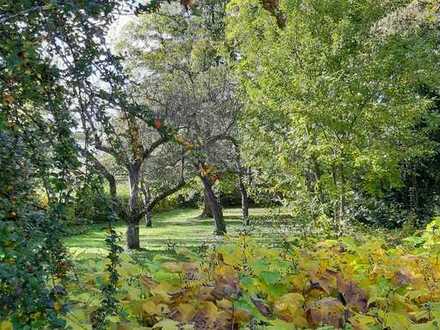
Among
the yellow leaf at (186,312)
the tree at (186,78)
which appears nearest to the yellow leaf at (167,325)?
the yellow leaf at (186,312)

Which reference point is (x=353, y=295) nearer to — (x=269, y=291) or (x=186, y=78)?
(x=269, y=291)

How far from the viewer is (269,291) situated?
2.29 m

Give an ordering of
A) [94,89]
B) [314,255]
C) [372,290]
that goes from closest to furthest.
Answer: [94,89]
[372,290]
[314,255]

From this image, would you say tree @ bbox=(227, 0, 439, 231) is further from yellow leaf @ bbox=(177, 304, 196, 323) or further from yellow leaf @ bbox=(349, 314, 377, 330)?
yellow leaf @ bbox=(177, 304, 196, 323)

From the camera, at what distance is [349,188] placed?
9.89 metres

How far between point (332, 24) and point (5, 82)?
8.53 m

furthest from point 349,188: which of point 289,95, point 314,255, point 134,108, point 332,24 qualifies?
point 134,108

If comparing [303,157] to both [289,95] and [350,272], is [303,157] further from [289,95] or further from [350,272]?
[350,272]

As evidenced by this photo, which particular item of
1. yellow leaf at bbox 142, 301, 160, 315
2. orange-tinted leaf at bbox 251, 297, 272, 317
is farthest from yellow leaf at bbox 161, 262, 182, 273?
orange-tinted leaf at bbox 251, 297, 272, 317

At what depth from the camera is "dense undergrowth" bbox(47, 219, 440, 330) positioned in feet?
6.46

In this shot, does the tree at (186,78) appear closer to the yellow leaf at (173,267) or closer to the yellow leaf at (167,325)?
the yellow leaf at (173,267)

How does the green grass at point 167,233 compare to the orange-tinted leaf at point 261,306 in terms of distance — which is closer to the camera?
the orange-tinted leaf at point 261,306

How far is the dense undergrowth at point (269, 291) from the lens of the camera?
1970 mm

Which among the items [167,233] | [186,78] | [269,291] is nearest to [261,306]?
[269,291]
